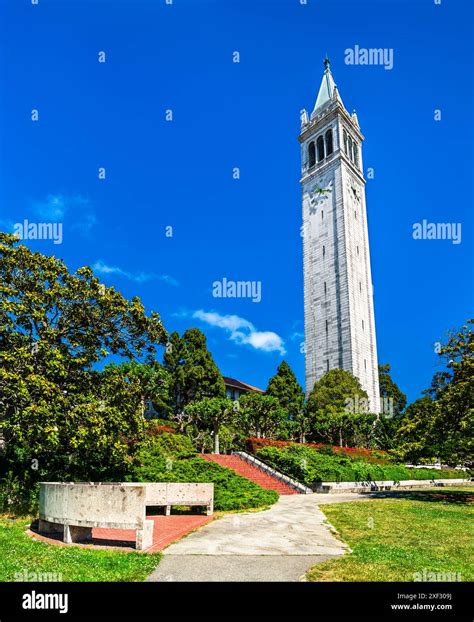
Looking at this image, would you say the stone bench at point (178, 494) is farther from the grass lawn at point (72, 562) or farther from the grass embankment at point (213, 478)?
the grass lawn at point (72, 562)

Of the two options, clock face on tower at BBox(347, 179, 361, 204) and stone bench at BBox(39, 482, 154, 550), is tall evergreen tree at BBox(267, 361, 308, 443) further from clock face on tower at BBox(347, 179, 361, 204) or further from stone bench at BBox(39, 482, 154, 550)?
stone bench at BBox(39, 482, 154, 550)

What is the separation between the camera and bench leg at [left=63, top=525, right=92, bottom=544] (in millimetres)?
9086

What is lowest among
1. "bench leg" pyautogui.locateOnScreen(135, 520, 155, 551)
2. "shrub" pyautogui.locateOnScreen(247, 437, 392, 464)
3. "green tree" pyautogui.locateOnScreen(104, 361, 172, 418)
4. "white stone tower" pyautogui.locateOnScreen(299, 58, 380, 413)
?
"shrub" pyautogui.locateOnScreen(247, 437, 392, 464)

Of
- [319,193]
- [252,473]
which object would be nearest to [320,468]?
[252,473]

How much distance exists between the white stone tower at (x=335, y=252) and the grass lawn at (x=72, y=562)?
52.0 meters

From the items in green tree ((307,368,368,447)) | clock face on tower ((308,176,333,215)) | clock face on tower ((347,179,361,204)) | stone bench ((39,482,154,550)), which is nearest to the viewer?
stone bench ((39,482,154,550))

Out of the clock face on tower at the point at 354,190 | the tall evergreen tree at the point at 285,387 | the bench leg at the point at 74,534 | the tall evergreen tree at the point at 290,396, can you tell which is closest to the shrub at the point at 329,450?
the tall evergreen tree at the point at 290,396

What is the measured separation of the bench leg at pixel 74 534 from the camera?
9086 millimetres

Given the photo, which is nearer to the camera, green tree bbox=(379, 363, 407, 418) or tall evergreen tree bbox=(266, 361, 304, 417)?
tall evergreen tree bbox=(266, 361, 304, 417)

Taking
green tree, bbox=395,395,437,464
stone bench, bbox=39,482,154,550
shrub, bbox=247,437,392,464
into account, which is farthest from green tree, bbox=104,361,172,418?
green tree, bbox=395,395,437,464

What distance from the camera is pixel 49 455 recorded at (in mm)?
15633

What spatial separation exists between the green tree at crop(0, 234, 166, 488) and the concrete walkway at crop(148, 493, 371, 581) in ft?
15.6
